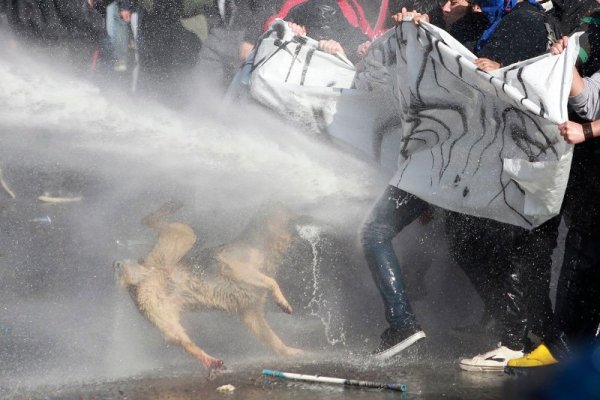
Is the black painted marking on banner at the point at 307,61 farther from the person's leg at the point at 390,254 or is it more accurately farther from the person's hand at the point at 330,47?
the person's leg at the point at 390,254

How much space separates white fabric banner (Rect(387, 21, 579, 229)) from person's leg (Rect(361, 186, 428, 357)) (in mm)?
127

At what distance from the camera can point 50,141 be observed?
8664mm

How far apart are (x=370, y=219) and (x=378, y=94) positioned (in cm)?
104

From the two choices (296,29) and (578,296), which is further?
(296,29)

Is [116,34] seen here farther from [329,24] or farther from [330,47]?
[330,47]

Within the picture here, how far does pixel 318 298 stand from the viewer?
675 centimetres

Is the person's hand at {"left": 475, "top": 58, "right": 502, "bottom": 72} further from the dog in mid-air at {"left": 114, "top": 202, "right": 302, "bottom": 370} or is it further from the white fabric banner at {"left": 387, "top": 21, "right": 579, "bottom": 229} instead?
the dog in mid-air at {"left": 114, "top": 202, "right": 302, "bottom": 370}

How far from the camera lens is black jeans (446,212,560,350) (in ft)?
18.9

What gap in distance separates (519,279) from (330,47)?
7.40 ft

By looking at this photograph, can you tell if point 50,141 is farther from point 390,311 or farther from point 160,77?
point 390,311

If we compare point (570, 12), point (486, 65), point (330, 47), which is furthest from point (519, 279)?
point (330, 47)

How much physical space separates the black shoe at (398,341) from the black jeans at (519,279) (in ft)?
1.83

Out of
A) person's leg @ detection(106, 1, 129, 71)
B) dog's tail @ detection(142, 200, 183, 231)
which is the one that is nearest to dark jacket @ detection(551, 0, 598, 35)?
dog's tail @ detection(142, 200, 183, 231)

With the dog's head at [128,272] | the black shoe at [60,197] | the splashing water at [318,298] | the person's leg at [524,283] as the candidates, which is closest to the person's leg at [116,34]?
the black shoe at [60,197]
